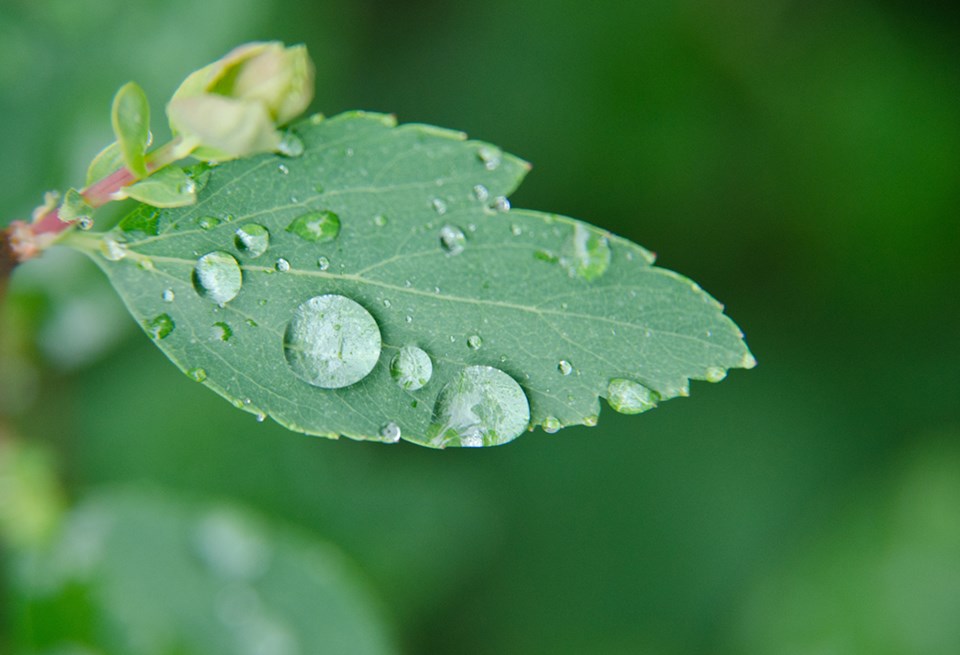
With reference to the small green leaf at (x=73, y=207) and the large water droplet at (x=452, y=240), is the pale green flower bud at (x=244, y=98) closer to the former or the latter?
the small green leaf at (x=73, y=207)

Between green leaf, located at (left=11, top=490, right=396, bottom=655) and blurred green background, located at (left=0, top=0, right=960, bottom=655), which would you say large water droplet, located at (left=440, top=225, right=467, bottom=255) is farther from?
blurred green background, located at (left=0, top=0, right=960, bottom=655)

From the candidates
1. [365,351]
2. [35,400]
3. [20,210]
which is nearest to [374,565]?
[35,400]

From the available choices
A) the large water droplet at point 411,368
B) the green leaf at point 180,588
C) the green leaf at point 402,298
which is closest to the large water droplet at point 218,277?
the green leaf at point 402,298

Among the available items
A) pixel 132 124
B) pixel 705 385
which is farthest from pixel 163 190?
pixel 705 385

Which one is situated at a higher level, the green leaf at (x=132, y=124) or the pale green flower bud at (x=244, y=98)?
the pale green flower bud at (x=244, y=98)

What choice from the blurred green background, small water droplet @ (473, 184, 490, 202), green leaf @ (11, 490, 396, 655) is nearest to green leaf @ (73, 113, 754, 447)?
small water droplet @ (473, 184, 490, 202)

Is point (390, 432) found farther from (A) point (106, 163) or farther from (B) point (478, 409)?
(A) point (106, 163)

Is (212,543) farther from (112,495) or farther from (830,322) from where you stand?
(830,322)
